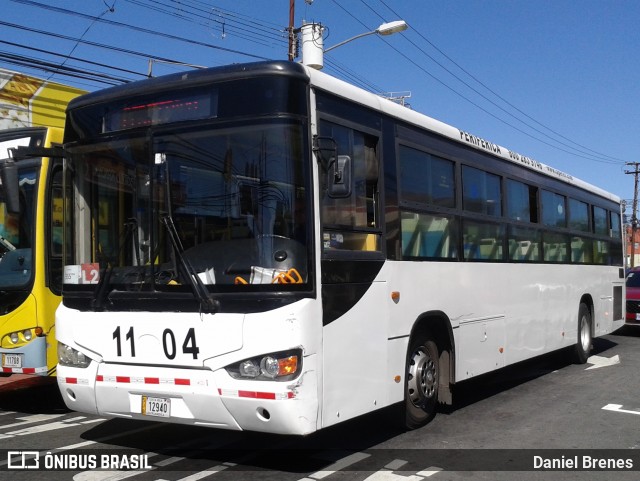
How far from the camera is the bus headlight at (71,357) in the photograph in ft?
18.7

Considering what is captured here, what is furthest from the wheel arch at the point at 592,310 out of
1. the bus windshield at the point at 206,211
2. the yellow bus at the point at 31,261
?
the yellow bus at the point at 31,261

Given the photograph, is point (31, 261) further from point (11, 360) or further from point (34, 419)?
point (34, 419)

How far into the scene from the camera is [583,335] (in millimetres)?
12164

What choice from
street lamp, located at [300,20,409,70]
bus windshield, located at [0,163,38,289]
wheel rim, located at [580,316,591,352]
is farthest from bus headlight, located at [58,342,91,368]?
street lamp, located at [300,20,409,70]

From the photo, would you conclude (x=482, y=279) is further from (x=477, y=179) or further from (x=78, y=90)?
(x=78, y=90)

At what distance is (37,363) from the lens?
7.68 meters

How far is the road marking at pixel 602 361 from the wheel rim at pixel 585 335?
31 centimetres

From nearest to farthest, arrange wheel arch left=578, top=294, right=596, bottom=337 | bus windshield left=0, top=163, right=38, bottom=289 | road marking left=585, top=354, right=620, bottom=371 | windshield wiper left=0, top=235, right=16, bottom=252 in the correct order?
bus windshield left=0, top=163, right=38, bottom=289 < windshield wiper left=0, top=235, right=16, bottom=252 < road marking left=585, top=354, right=620, bottom=371 < wheel arch left=578, top=294, right=596, bottom=337

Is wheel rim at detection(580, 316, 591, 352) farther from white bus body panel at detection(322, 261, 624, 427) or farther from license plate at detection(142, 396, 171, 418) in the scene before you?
license plate at detection(142, 396, 171, 418)

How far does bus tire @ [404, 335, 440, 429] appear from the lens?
6754 millimetres

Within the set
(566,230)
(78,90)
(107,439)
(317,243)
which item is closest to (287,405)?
(317,243)

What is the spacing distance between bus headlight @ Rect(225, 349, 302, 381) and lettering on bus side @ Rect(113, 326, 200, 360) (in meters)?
0.43

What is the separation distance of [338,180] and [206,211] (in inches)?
40.5

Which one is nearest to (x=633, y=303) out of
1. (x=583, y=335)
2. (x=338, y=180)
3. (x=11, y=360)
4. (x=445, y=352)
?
(x=583, y=335)
